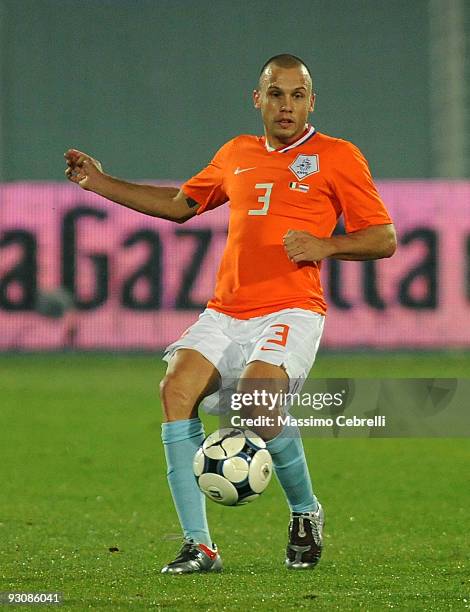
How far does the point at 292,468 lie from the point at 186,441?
455 mm

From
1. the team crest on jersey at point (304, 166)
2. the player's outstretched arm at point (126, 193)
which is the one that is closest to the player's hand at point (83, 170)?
the player's outstretched arm at point (126, 193)

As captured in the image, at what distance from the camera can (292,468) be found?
233 inches

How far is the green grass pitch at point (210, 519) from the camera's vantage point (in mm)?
5301

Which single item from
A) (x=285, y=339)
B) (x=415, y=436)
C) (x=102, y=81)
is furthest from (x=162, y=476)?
(x=102, y=81)

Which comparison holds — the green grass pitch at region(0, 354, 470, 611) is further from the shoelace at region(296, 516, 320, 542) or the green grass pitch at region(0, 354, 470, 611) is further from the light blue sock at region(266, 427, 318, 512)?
the light blue sock at region(266, 427, 318, 512)

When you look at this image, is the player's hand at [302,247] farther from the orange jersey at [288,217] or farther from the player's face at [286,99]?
the player's face at [286,99]

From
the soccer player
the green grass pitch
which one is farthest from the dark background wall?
the soccer player

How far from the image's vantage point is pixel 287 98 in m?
5.93

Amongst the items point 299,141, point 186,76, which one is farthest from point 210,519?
point 186,76

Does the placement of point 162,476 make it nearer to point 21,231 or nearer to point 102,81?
point 21,231

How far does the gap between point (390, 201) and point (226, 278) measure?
11.3 meters

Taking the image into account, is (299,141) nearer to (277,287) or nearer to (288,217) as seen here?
(288,217)

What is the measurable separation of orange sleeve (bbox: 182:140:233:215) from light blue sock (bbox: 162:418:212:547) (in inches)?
40.5

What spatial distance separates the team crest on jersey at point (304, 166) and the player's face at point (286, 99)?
0.11 m
